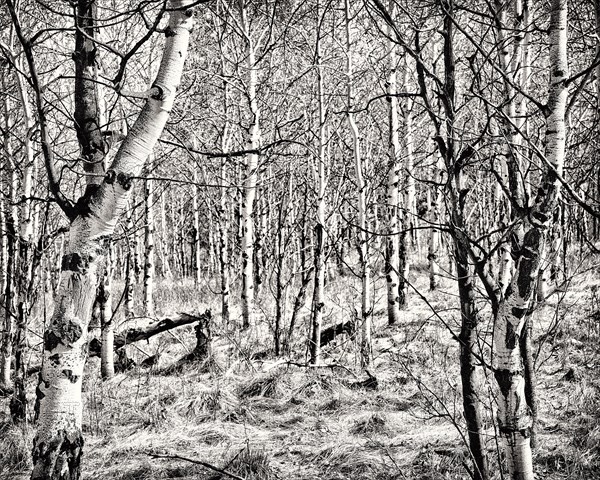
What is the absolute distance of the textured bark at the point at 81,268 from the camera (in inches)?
110

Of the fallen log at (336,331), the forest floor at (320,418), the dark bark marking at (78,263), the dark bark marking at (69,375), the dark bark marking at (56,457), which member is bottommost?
the forest floor at (320,418)

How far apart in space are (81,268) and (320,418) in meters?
3.42

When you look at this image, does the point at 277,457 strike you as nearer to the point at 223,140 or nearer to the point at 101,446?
the point at 101,446

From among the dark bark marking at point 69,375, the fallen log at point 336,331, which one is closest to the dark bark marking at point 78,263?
the dark bark marking at point 69,375

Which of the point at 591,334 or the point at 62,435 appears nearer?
the point at 62,435

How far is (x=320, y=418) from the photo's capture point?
215 inches

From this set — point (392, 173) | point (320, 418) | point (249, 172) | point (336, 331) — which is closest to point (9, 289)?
point (320, 418)

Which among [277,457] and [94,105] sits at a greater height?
[94,105]

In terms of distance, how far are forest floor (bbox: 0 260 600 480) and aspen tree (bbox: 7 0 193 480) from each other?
1.77ft

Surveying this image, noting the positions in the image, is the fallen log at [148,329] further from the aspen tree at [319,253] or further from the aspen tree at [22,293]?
the aspen tree at [22,293]

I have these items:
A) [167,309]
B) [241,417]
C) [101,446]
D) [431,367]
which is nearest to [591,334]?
[431,367]

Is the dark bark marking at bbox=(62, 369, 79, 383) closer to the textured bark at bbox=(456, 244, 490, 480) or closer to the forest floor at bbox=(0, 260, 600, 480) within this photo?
Answer: the forest floor at bbox=(0, 260, 600, 480)

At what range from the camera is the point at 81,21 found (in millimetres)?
3547

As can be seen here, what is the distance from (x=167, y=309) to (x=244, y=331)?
4.03 metres
